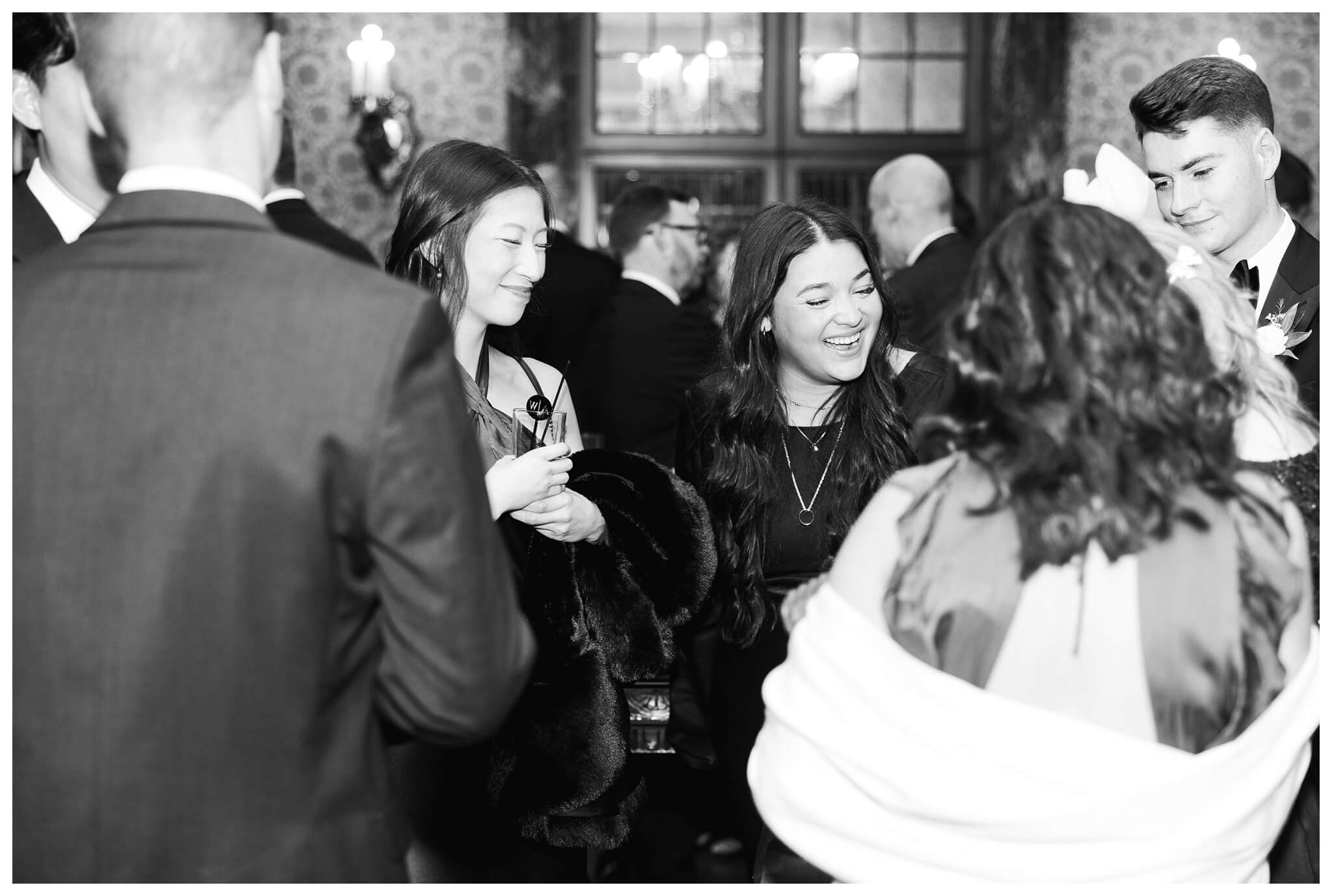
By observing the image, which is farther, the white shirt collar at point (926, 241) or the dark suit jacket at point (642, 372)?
the white shirt collar at point (926, 241)

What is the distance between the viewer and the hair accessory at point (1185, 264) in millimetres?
1618

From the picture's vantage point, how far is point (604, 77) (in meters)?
7.54

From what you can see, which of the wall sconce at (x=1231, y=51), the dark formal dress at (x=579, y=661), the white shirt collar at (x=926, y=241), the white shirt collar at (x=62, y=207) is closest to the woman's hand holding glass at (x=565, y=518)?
the dark formal dress at (x=579, y=661)

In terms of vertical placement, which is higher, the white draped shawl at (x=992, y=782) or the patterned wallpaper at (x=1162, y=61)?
the patterned wallpaper at (x=1162, y=61)

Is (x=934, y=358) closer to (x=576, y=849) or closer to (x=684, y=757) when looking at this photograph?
(x=684, y=757)

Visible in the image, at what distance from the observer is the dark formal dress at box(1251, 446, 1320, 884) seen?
171 cm

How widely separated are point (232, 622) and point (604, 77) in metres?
6.69

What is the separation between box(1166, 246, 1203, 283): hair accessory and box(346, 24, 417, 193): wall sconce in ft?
16.9

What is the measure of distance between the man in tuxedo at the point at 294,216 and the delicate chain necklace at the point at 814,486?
949mm

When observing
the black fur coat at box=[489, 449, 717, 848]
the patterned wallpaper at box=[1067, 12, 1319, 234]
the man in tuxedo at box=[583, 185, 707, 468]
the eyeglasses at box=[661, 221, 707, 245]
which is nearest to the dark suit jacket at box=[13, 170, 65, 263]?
the black fur coat at box=[489, 449, 717, 848]

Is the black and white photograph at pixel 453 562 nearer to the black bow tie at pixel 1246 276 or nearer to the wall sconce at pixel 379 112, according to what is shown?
the black bow tie at pixel 1246 276

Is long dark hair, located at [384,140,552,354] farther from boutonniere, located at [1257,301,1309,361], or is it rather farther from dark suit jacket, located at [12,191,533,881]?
boutonniere, located at [1257,301,1309,361]
